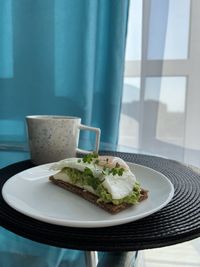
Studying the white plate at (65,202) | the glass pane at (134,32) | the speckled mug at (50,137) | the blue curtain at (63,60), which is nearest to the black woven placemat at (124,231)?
the white plate at (65,202)

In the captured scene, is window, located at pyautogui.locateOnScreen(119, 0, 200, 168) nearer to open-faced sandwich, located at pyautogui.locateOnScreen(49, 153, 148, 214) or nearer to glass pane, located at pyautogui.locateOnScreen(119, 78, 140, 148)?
glass pane, located at pyautogui.locateOnScreen(119, 78, 140, 148)

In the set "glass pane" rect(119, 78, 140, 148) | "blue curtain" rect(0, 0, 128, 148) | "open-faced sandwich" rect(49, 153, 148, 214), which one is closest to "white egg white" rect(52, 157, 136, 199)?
"open-faced sandwich" rect(49, 153, 148, 214)

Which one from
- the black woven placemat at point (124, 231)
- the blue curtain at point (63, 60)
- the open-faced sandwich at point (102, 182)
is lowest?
the black woven placemat at point (124, 231)

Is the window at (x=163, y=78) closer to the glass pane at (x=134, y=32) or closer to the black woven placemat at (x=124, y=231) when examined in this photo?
the glass pane at (x=134, y=32)

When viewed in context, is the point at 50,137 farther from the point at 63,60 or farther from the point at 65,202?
the point at 63,60

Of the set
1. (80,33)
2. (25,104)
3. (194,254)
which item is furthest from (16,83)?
(194,254)
